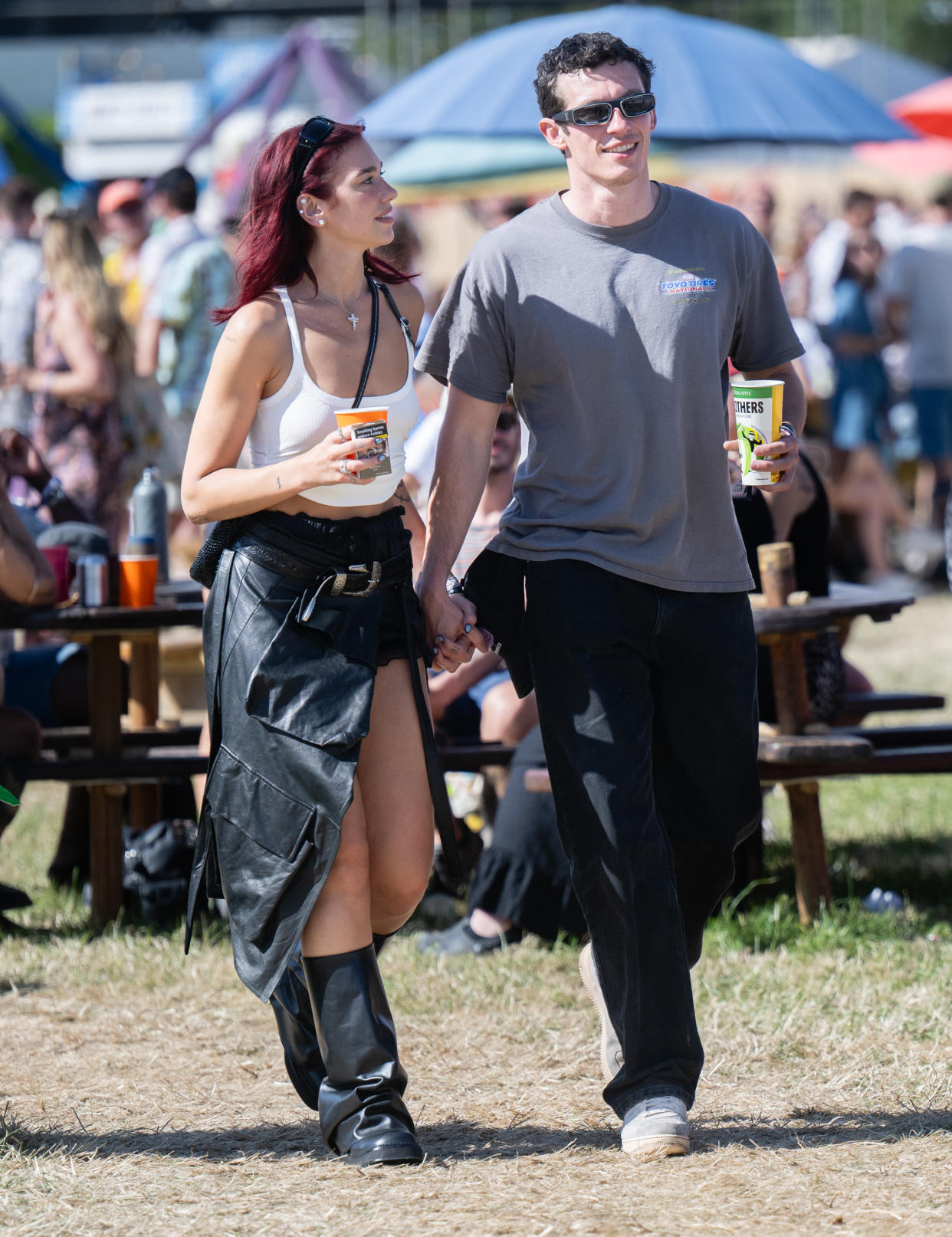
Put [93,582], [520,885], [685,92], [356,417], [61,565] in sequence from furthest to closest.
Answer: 1. [685,92]
2. [61,565]
3. [93,582]
4. [520,885]
5. [356,417]

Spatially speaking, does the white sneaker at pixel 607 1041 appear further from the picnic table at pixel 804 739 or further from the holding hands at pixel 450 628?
the picnic table at pixel 804 739

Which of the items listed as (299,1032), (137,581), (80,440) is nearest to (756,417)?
(299,1032)

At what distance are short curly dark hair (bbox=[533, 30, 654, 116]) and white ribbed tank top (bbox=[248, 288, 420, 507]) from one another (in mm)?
661

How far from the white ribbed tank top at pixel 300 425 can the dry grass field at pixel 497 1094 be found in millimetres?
1315

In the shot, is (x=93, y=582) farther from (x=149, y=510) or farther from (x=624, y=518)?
(x=624, y=518)

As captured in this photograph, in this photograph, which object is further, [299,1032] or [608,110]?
[299,1032]

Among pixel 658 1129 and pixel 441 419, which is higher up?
pixel 441 419

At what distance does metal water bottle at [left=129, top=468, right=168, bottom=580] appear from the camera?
17.5 feet

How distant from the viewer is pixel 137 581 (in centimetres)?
507

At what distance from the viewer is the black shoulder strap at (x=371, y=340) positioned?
3326 millimetres

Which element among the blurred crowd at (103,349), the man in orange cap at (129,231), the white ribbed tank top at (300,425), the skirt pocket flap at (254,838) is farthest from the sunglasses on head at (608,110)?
the man in orange cap at (129,231)

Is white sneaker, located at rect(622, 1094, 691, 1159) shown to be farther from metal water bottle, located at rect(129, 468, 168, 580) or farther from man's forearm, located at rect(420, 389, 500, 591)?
metal water bottle, located at rect(129, 468, 168, 580)

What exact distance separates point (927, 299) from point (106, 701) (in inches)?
328

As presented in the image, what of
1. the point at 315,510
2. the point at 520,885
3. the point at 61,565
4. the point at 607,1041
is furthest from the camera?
the point at 61,565
